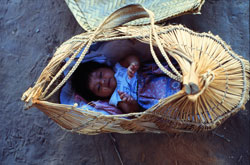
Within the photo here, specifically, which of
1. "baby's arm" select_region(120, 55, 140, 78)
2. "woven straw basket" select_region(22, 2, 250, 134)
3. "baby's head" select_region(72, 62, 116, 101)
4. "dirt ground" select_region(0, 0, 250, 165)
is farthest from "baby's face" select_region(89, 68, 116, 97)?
"dirt ground" select_region(0, 0, 250, 165)

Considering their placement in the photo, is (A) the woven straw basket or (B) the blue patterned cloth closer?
(A) the woven straw basket

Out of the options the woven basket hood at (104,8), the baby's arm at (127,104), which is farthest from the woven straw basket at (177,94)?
the woven basket hood at (104,8)

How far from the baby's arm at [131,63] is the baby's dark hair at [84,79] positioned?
6.0 inches

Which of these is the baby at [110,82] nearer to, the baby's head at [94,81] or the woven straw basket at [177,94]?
the baby's head at [94,81]

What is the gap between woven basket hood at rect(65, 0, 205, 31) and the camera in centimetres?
170

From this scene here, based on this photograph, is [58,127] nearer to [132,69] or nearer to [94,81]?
[94,81]

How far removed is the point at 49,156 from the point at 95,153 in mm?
338

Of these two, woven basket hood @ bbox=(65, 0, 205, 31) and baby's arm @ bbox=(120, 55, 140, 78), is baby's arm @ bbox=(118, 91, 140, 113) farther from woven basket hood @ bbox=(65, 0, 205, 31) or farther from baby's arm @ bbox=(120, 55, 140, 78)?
woven basket hood @ bbox=(65, 0, 205, 31)

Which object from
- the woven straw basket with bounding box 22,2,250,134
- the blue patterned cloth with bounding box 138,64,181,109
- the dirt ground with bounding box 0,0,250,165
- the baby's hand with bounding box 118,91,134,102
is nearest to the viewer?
the woven straw basket with bounding box 22,2,250,134

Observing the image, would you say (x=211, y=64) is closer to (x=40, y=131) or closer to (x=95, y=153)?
(x=95, y=153)

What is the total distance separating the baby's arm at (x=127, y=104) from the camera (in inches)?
60.9

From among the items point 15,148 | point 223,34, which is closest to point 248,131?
point 223,34

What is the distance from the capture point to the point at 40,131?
1.93 metres

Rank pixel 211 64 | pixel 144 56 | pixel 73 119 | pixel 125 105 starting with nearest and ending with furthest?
pixel 211 64 → pixel 73 119 → pixel 125 105 → pixel 144 56
